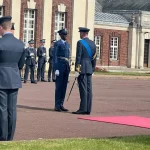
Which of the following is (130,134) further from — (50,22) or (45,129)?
(50,22)

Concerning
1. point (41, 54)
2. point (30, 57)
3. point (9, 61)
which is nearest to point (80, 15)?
point (41, 54)

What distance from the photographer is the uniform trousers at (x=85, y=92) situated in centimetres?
1501

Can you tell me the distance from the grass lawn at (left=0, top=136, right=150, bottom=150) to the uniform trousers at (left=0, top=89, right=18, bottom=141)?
2.01 ft

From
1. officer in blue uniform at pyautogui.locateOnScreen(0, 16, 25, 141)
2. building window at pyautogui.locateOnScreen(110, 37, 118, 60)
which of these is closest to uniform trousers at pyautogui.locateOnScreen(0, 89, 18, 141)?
officer in blue uniform at pyautogui.locateOnScreen(0, 16, 25, 141)

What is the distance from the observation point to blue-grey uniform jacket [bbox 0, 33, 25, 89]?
32.7ft

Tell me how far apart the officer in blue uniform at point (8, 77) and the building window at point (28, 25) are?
31.4 m

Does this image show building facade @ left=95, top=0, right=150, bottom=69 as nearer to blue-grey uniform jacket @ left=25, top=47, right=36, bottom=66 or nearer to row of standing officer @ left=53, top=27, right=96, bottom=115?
blue-grey uniform jacket @ left=25, top=47, right=36, bottom=66

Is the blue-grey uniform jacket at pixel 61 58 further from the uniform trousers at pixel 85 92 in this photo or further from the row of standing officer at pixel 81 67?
the uniform trousers at pixel 85 92

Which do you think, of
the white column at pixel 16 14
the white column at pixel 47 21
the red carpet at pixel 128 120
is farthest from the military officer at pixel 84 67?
the white column at pixel 47 21

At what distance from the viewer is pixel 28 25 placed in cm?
4172

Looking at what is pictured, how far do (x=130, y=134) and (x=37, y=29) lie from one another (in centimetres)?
3089

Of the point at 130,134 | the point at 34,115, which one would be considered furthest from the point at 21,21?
the point at 130,134

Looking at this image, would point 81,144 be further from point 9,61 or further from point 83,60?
point 83,60

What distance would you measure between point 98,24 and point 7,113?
40.6m
